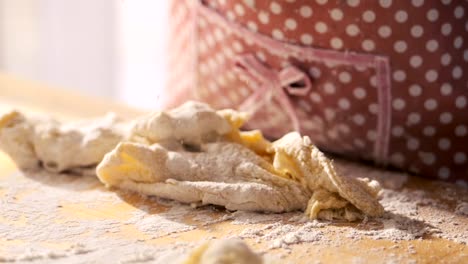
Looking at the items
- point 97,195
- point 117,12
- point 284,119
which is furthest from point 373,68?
point 117,12

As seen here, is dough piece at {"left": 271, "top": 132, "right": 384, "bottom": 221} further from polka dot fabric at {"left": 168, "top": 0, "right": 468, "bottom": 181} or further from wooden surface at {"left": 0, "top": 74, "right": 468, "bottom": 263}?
polka dot fabric at {"left": 168, "top": 0, "right": 468, "bottom": 181}

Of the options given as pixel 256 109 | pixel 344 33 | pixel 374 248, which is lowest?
pixel 374 248

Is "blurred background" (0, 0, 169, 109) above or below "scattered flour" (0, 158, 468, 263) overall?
above

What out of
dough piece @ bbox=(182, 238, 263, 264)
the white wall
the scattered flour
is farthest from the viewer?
the white wall

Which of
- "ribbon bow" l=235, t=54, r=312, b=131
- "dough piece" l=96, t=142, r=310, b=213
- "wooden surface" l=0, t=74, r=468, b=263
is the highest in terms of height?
"ribbon bow" l=235, t=54, r=312, b=131

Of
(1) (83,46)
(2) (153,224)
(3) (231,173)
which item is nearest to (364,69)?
(3) (231,173)

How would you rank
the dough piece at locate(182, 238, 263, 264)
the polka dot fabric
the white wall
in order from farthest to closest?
the white wall → the polka dot fabric → the dough piece at locate(182, 238, 263, 264)

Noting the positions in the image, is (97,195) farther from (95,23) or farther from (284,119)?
(95,23)

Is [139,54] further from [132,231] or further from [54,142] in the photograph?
[132,231]

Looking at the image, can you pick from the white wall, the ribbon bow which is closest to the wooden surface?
the ribbon bow
